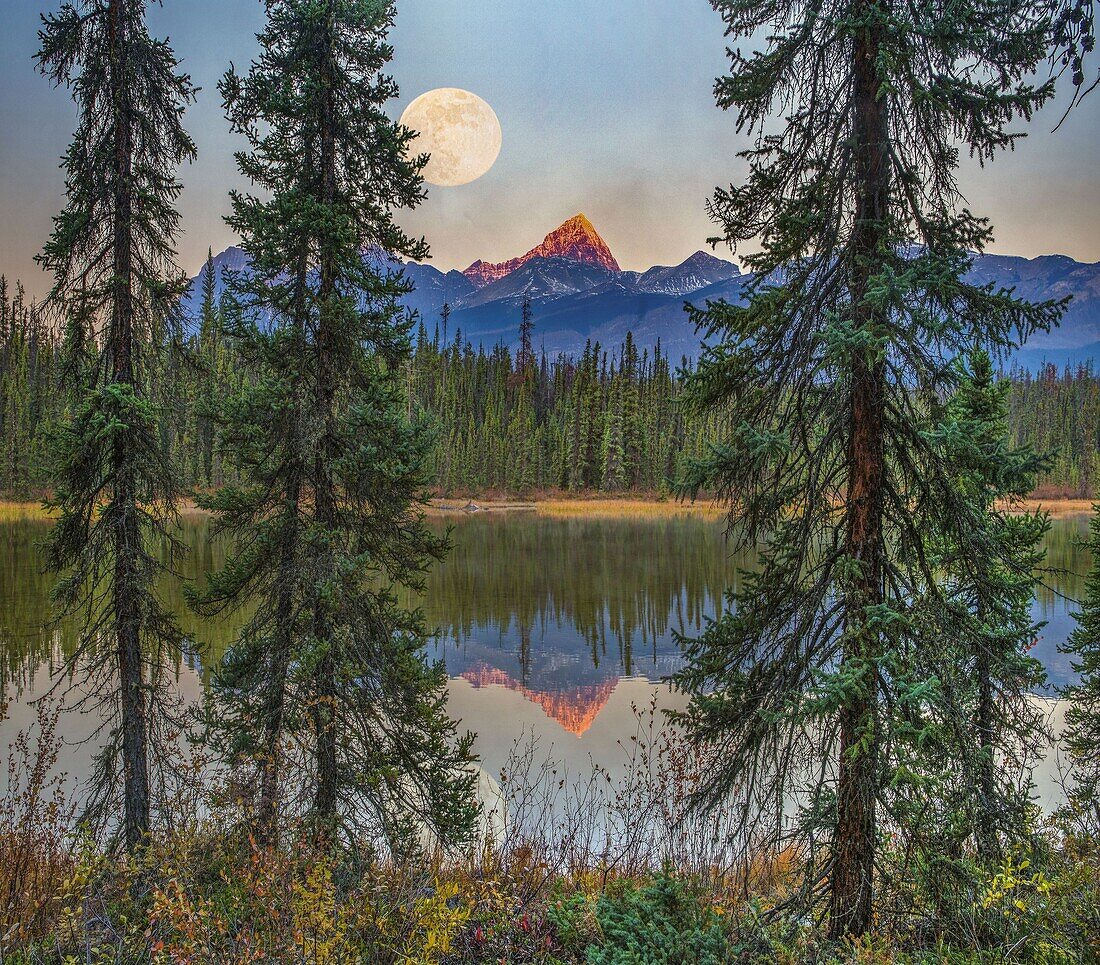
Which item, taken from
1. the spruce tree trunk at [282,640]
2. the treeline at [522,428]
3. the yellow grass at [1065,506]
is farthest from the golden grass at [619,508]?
the spruce tree trunk at [282,640]

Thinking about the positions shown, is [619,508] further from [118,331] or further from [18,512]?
[118,331]

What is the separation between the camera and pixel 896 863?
15.3 feet

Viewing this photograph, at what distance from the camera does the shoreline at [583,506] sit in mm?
63844

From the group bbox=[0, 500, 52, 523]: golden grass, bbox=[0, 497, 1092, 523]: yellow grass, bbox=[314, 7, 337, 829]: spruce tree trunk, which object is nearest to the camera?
bbox=[314, 7, 337, 829]: spruce tree trunk

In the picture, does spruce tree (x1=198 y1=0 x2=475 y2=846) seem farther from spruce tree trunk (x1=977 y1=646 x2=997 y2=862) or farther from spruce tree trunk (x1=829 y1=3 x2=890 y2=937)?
spruce tree trunk (x1=977 y1=646 x2=997 y2=862)

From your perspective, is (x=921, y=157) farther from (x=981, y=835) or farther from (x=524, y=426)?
(x=524, y=426)

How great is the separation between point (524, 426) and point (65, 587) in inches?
2783

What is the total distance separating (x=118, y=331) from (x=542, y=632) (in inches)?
648

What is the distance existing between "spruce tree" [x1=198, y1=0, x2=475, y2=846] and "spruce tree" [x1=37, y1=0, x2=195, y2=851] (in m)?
1.00

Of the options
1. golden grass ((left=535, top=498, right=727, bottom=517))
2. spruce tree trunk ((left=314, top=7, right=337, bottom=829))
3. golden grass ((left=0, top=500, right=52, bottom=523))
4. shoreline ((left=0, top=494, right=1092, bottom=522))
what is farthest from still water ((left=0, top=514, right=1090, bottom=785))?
golden grass ((left=535, top=498, right=727, bottom=517))

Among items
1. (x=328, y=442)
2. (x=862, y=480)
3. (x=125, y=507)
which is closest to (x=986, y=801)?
(x=862, y=480)

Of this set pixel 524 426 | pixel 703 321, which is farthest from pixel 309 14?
pixel 524 426

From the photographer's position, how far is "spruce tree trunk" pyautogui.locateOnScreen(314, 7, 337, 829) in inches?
290

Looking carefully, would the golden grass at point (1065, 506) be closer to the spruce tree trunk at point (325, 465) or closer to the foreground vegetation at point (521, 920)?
the foreground vegetation at point (521, 920)
